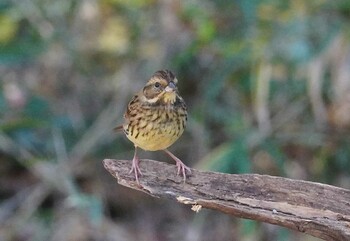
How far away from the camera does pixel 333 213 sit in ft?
10.8

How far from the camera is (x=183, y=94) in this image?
6.86 m

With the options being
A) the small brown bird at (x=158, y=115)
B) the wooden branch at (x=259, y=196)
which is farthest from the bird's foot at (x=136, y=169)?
the small brown bird at (x=158, y=115)

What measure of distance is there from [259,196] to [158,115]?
0.70 metres

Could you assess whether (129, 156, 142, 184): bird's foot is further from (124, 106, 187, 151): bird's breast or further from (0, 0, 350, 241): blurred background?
(0, 0, 350, 241): blurred background

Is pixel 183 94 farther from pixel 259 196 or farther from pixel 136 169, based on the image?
pixel 259 196

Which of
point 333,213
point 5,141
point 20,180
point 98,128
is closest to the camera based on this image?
point 333,213

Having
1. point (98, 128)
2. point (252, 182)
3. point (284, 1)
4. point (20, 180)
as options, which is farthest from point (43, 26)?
point (252, 182)

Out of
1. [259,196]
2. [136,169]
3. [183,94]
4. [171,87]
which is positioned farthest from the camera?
[183,94]

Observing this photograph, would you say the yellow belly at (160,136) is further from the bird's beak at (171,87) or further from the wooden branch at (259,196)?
the wooden branch at (259,196)

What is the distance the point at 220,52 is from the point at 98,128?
104cm

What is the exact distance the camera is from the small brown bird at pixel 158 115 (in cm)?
374

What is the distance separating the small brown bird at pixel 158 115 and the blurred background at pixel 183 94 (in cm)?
171

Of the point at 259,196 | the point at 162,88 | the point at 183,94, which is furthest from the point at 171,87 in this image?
the point at 183,94

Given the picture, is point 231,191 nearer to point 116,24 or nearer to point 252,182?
point 252,182
